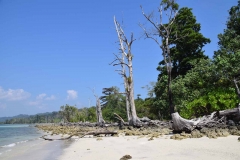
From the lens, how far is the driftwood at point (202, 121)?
8992 millimetres

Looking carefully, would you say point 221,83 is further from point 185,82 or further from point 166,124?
point 166,124

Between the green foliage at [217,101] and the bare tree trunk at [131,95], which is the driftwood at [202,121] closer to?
the green foliage at [217,101]

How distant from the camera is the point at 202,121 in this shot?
9.46 meters

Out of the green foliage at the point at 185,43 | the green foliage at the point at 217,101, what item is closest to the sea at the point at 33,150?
the green foliage at the point at 217,101

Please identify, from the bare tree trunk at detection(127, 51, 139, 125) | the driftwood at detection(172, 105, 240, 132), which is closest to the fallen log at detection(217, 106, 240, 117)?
the driftwood at detection(172, 105, 240, 132)

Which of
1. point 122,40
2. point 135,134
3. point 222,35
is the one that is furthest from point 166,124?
point 222,35

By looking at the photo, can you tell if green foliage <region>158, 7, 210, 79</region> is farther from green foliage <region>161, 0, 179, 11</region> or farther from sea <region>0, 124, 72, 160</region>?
sea <region>0, 124, 72, 160</region>

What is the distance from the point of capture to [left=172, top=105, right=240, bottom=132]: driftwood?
899 cm

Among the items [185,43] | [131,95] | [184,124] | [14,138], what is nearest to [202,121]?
[184,124]

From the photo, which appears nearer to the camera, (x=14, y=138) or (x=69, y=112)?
(x=14, y=138)

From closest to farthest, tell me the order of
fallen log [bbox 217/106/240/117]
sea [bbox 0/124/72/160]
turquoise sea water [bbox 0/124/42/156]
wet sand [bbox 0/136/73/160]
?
wet sand [bbox 0/136/73/160], sea [bbox 0/124/72/160], fallen log [bbox 217/106/240/117], turquoise sea water [bbox 0/124/42/156]

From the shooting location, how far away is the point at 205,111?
49.2ft

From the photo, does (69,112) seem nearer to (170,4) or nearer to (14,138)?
(14,138)

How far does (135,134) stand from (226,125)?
4.90m
